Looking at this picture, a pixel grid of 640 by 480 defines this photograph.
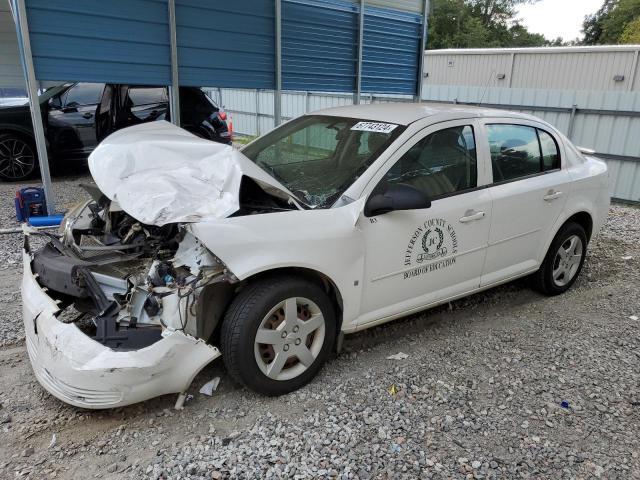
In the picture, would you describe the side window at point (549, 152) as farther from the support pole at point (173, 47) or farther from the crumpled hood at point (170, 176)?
the support pole at point (173, 47)

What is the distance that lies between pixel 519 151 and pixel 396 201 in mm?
1615

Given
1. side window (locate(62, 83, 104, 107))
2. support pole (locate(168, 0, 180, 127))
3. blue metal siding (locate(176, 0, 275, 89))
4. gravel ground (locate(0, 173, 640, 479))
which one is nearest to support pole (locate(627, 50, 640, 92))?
blue metal siding (locate(176, 0, 275, 89))

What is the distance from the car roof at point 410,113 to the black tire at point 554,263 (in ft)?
3.55

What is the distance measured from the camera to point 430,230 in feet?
11.2

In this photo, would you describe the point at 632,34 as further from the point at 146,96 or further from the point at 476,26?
the point at 146,96

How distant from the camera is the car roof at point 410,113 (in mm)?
3627

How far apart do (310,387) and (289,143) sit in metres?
1.99

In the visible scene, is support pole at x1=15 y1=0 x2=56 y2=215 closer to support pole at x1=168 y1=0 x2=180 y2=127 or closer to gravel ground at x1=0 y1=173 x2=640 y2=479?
support pole at x1=168 y1=0 x2=180 y2=127

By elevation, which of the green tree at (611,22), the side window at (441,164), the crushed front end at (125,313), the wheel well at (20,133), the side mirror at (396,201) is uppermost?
the green tree at (611,22)

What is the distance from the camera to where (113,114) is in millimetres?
8273

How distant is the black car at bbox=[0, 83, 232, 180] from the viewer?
8211 millimetres

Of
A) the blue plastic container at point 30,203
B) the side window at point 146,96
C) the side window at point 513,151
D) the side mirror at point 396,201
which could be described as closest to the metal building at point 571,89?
the side window at point 513,151

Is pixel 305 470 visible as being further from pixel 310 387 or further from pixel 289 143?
pixel 289 143

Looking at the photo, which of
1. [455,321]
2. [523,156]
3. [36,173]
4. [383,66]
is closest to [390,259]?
[455,321]
